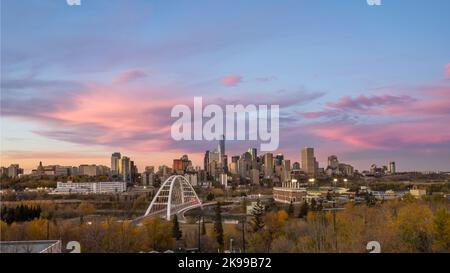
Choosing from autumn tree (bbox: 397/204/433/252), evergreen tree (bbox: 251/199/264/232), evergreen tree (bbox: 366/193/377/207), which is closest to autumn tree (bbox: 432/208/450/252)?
autumn tree (bbox: 397/204/433/252)

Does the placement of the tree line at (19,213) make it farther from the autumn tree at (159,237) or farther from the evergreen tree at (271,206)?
the evergreen tree at (271,206)

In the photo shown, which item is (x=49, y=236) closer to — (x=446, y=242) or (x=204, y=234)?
(x=204, y=234)

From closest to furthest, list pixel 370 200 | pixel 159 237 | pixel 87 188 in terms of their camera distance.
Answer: pixel 159 237, pixel 87 188, pixel 370 200

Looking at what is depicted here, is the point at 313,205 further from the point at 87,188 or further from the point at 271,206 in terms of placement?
the point at 87,188

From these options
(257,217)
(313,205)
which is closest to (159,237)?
(257,217)

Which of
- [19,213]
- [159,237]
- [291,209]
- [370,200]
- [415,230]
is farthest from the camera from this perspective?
[291,209]

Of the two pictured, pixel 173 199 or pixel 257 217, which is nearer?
pixel 257 217
